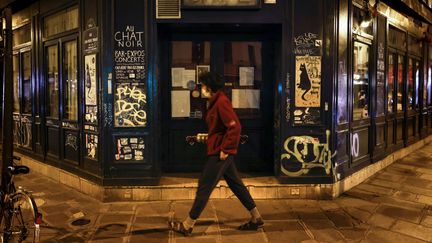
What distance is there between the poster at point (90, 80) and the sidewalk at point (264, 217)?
65.5 inches

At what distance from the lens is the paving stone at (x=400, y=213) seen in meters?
5.90

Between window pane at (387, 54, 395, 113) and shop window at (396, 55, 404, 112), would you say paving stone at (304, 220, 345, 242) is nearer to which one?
window pane at (387, 54, 395, 113)

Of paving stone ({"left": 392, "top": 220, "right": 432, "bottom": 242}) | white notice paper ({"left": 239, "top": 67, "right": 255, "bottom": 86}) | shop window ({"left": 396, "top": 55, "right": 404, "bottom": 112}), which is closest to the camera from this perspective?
paving stone ({"left": 392, "top": 220, "right": 432, "bottom": 242})

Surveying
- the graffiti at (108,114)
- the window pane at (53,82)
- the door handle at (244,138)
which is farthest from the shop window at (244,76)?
the window pane at (53,82)

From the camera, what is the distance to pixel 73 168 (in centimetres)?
743

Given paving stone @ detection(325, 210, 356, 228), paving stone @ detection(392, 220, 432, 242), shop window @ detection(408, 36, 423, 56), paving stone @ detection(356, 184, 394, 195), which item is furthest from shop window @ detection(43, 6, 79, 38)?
shop window @ detection(408, 36, 423, 56)

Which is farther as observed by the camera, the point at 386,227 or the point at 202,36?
the point at 202,36

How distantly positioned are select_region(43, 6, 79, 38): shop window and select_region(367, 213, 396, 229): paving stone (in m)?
5.89

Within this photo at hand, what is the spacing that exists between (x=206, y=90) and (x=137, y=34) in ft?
6.69

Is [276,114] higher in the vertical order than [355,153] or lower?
higher

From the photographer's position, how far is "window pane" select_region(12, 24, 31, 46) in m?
9.23

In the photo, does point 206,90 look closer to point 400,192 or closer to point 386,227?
point 386,227

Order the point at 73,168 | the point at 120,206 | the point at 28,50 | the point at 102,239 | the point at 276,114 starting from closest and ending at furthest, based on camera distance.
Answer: the point at 102,239
the point at 120,206
the point at 276,114
the point at 73,168
the point at 28,50

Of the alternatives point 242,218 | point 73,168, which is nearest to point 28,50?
point 73,168
